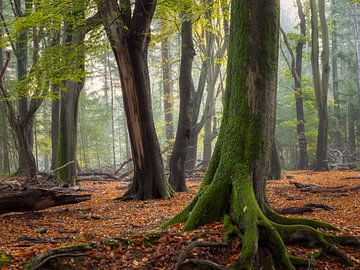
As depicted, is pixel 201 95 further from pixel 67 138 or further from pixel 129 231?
pixel 129 231

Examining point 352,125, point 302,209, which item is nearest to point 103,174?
point 302,209

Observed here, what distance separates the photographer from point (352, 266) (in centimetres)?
461

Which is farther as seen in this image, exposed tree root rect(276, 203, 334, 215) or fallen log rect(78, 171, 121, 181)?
fallen log rect(78, 171, 121, 181)

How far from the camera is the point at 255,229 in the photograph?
4445mm

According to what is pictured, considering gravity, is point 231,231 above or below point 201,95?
below

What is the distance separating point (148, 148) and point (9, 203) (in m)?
4.10

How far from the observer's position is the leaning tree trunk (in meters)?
4.99

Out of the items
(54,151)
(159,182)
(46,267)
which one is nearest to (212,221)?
(46,267)

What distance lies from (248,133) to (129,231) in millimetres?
2426

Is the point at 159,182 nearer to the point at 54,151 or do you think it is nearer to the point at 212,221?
the point at 212,221

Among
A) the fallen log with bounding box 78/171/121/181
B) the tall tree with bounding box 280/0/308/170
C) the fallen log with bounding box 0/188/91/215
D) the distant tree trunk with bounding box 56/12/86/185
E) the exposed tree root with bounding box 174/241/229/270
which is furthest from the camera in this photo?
the tall tree with bounding box 280/0/308/170

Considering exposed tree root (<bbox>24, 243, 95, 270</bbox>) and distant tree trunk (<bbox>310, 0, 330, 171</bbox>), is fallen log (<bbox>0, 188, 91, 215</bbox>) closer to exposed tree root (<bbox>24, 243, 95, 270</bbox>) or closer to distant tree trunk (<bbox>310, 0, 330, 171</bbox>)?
exposed tree root (<bbox>24, 243, 95, 270</bbox>)

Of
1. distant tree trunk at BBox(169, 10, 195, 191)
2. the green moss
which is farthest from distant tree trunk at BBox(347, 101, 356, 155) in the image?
the green moss

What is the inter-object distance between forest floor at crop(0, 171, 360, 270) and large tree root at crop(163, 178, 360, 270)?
16 centimetres
